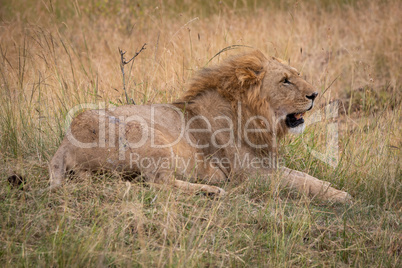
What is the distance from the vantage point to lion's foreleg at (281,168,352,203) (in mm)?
3668

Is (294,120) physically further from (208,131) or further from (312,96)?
(208,131)

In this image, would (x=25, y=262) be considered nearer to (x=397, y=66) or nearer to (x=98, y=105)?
(x=98, y=105)

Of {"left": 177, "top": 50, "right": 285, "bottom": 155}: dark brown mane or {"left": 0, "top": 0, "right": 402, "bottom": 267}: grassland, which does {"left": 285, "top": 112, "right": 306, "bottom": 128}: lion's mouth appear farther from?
{"left": 0, "top": 0, "right": 402, "bottom": 267}: grassland

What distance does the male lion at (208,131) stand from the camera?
11.1 ft

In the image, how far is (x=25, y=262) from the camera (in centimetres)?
235

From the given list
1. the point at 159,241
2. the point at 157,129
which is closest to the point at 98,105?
the point at 157,129

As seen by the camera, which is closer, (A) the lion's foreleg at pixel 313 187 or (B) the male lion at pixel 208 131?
(B) the male lion at pixel 208 131

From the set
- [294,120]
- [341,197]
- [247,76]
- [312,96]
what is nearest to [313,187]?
[341,197]

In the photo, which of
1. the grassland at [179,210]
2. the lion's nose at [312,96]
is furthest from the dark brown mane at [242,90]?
the grassland at [179,210]

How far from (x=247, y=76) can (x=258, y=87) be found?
142 millimetres

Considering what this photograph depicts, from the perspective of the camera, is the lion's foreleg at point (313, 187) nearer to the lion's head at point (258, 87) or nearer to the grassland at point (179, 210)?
the grassland at point (179, 210)

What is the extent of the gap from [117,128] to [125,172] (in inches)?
13.5

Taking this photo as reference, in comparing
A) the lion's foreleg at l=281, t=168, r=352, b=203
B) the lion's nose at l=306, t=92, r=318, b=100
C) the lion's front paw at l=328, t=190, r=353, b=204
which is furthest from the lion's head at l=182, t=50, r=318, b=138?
the lion's front paw at l=328, t=190, r=353, b=204

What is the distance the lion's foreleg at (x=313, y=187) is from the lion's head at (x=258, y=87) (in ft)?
1.77
